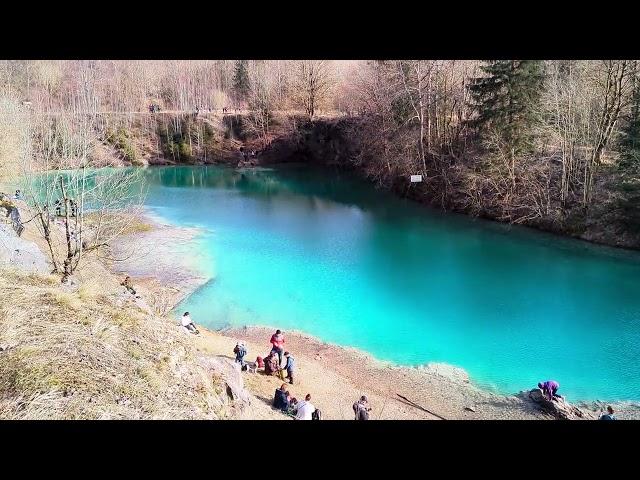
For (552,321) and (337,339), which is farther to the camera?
(552,321)

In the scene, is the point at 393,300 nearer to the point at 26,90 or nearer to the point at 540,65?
the point at 540,65

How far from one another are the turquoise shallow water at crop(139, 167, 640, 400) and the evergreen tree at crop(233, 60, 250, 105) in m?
28.0

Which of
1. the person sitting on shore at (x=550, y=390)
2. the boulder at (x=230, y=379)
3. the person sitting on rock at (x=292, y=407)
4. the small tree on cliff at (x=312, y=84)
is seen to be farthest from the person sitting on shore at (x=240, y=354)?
the small tree on cliff at (x=312, y=84)

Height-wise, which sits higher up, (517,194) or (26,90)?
(26,90)

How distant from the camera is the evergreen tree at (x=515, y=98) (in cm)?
2503

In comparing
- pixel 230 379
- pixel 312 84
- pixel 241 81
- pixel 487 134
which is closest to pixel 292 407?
pixel 230 379

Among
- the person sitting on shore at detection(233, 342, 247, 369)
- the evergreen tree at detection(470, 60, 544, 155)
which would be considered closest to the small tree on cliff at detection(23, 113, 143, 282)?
the person sitting on shore at detection(233, 342, 247, 369)

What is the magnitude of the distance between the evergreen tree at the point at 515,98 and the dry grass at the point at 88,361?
839 inches

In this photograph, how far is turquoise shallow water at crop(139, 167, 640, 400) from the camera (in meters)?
13.6

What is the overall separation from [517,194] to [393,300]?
37.6 ft

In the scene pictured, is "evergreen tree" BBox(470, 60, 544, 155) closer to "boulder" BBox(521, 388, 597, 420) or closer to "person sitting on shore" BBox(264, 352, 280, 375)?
"boulder" BBox(521, 388, 597, 420)

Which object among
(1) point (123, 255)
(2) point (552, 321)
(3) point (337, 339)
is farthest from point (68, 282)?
(2) point (552, 321)

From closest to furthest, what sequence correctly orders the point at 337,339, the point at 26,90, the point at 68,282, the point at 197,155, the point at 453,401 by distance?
the point at 68,282
the point at 453,401
the point at 337,339
the point at 26,90
the point at 197,155
